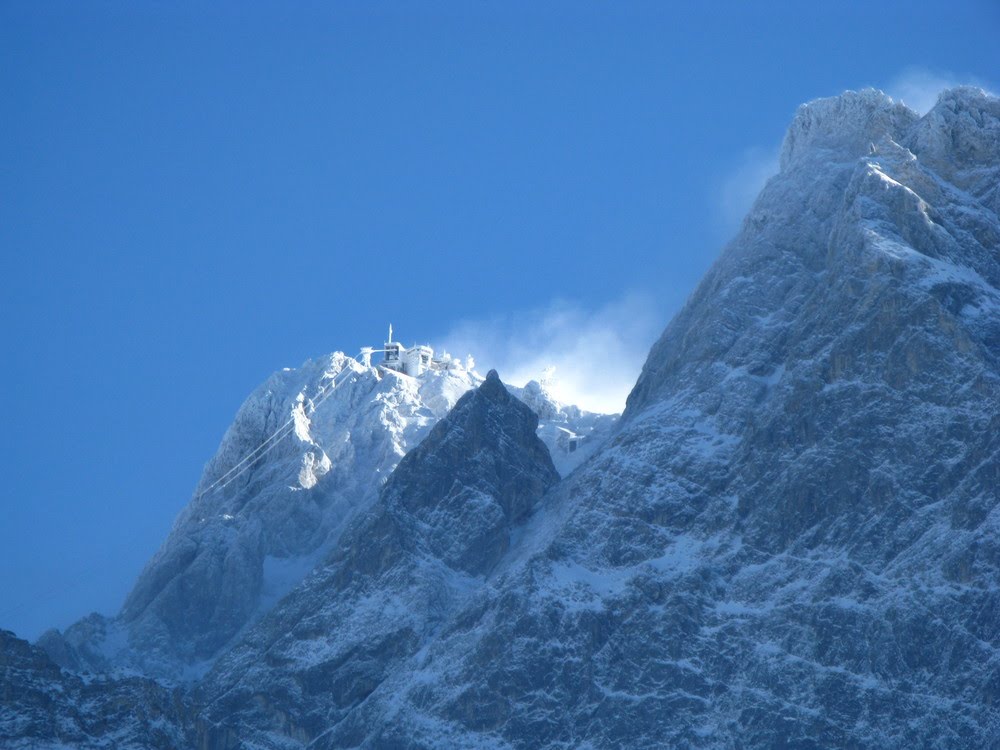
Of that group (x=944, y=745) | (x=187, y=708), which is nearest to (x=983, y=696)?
(x=944, y=745)

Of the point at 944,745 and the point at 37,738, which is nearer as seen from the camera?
the point at 37,738

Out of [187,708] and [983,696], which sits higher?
[187,708]

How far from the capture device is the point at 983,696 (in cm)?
19938

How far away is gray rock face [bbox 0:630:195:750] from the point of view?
590 ft

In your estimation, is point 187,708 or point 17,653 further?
point 187,708

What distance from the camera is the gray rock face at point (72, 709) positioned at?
180 m

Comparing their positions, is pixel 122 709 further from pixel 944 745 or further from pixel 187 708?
pixel 944 745

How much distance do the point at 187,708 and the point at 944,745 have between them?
55.7 metres

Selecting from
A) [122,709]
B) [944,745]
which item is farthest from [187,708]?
[944,745]

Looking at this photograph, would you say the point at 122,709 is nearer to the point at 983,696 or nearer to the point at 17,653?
the point at 17,653

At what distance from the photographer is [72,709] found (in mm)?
182500

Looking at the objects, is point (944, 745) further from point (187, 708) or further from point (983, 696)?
point (187, 708)

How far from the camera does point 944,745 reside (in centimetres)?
19788

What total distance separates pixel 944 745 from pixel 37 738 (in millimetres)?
66242
